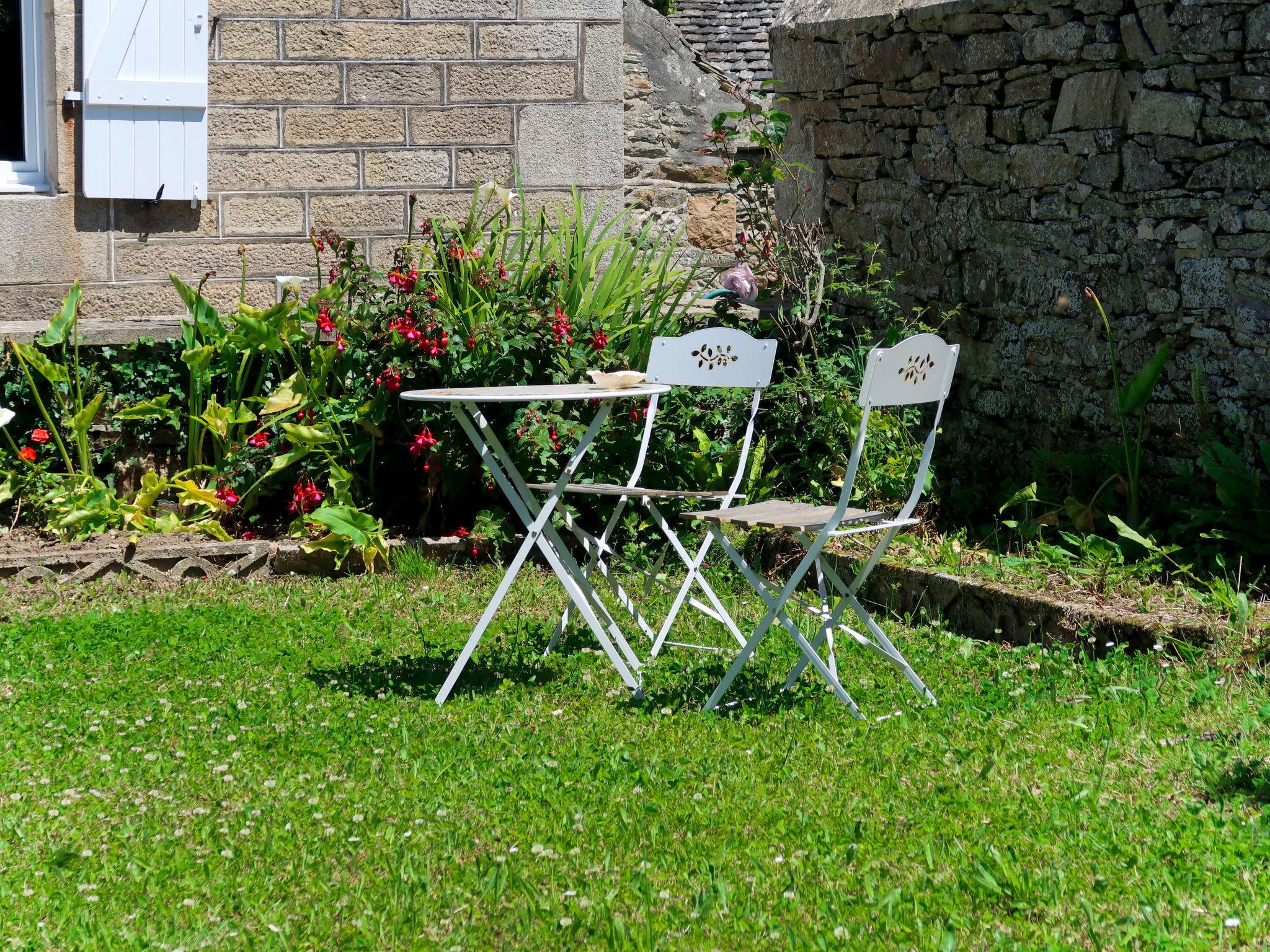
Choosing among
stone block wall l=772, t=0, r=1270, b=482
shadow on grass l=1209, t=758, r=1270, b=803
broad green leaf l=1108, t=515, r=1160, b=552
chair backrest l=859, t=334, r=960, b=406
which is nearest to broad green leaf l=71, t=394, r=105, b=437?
chair backrest l=859, t=334, r=960, b=406

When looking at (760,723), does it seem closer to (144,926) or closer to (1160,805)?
(1160,805)

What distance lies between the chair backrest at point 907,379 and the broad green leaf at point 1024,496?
148cm

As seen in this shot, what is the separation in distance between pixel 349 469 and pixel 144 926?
344 cm

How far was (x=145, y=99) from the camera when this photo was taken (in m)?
5.86

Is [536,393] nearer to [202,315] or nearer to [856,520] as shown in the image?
Result: [856,520]

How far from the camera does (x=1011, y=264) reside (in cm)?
562

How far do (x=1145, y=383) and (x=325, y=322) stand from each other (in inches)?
129

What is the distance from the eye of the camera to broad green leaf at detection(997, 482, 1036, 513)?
5.17 meters

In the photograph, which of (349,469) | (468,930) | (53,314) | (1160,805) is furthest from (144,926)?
(53,314)

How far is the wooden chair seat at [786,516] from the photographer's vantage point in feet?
12.1

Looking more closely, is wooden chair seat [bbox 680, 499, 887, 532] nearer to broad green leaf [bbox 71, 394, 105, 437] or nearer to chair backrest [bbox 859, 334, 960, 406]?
chair backrest [bbox 859, 334, 960, 406]

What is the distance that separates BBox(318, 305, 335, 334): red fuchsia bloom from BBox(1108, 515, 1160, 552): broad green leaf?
3.20 metres

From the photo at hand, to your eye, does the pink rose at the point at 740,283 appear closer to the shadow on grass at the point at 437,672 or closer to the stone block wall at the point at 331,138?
the stone block wall at the point at 331,138

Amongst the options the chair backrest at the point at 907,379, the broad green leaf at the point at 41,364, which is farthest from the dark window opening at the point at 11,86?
the chair backrest at the point at 907,379
